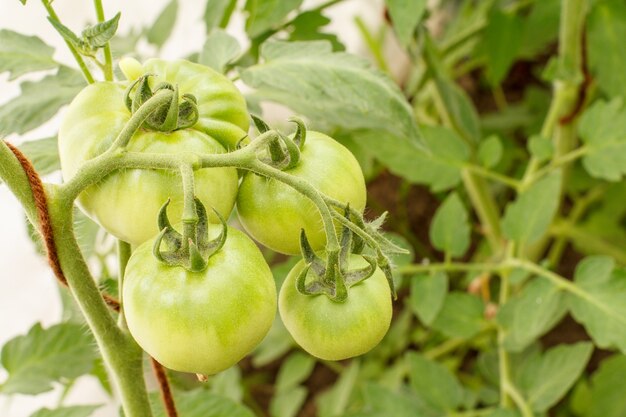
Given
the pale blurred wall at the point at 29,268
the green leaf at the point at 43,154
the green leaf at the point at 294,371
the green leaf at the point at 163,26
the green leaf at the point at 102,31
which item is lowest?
the green leaf at the point at 294,371

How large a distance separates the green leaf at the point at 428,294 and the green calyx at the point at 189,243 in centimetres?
45

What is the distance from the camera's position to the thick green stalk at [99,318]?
46 centimetres

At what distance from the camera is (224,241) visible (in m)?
0.42

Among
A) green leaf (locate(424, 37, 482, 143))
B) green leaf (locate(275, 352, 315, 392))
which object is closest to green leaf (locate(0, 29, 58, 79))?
green leaf (locate(424, 37, 482, 143))

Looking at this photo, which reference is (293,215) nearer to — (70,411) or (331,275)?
(331,275)

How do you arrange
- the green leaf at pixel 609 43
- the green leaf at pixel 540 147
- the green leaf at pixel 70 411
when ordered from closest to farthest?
the green leaf at pixel 70 411 → the green leaf at pixel 540 147 → the green leaf at pixel 609 43

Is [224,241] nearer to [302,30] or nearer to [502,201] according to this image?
[302,30]

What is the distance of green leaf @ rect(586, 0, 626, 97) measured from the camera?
1.01 m

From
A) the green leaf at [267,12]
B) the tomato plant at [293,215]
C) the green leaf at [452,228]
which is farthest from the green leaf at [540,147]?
the green leaf at [267,12]

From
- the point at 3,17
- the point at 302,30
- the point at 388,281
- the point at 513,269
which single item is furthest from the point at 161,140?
the point at 3,17

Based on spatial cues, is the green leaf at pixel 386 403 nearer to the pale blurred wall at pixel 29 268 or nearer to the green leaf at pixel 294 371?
the green leaf at pixel 294 371

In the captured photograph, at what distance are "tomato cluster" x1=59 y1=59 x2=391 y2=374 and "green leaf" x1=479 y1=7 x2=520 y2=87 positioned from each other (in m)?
0.78

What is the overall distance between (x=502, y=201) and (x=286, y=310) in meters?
1.19

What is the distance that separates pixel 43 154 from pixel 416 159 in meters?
0.47
